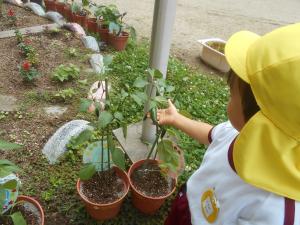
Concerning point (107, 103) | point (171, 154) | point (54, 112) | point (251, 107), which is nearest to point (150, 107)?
point (107, 103)

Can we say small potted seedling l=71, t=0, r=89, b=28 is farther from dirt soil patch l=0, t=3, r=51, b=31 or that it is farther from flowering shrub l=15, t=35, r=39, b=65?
flowering shrub l=15, t=35, r=39, b=65

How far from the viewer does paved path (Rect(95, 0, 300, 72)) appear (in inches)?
193

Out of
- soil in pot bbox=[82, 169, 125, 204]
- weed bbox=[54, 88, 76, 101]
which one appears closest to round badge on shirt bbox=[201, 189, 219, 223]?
soil in pot bbox=[82, 169, 125, 204]

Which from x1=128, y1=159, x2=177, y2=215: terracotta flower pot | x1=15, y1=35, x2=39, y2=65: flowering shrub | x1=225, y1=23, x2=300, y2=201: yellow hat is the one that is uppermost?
x1=225, y1=23, x2=300, y2=201: yellow hat

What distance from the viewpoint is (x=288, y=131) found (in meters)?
0.86

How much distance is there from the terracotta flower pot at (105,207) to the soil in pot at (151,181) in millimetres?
71

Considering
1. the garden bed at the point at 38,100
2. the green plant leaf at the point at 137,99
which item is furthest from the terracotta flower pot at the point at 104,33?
the green plant leaf at the point at 137,99

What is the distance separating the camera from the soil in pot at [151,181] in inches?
77.1

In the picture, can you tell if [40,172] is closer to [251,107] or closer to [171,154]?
[171,154]

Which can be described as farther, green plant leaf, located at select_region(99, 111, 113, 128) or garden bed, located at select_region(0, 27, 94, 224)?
garden bed, located at select_region(0, 27, 94, 224)

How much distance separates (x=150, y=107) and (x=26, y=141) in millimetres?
1254

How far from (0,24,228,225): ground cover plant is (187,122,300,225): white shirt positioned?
1.84ft

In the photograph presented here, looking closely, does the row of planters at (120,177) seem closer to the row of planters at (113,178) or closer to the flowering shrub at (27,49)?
the row of planters at (113,178)

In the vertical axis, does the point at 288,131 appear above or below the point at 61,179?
above
